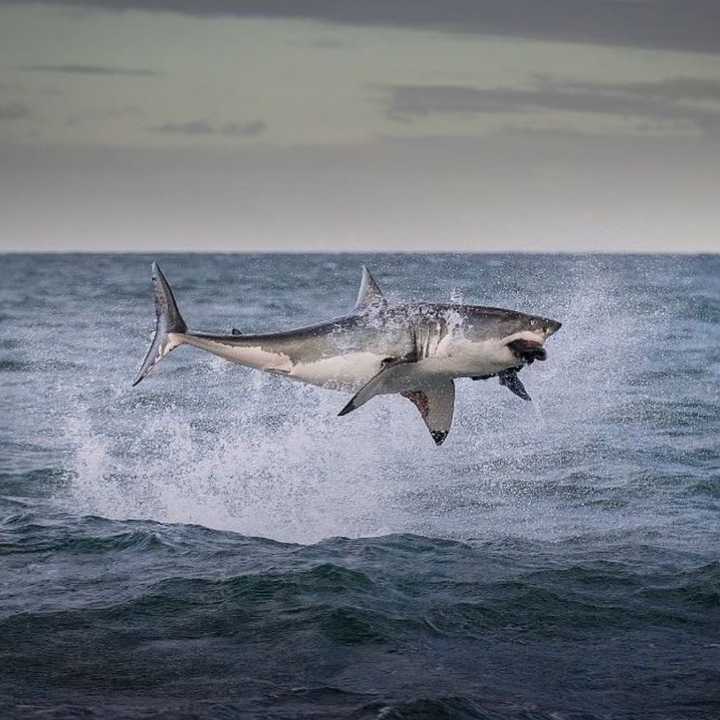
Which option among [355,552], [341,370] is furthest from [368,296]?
[355,552]

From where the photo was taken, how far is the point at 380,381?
12.8 meters

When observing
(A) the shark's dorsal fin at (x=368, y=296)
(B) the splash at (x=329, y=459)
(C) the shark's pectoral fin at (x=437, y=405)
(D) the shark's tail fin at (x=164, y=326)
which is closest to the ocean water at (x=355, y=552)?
(B) the splash at (x=329, y=459)

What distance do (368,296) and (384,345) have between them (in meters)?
0.67

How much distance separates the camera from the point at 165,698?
1044 cm

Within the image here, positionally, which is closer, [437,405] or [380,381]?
[380,381]

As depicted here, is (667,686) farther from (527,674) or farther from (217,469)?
(217,469)

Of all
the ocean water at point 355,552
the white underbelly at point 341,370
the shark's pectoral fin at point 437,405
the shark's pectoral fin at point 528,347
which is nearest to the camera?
the ocean water at point 355,552

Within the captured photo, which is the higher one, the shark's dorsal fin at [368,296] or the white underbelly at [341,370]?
the shark's dorsal fin at [368,296]

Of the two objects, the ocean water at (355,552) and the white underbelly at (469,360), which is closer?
the ocean water at (355,552)

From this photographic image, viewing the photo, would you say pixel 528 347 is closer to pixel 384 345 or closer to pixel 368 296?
pixel 384 345

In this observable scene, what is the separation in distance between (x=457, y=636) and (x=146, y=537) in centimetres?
456

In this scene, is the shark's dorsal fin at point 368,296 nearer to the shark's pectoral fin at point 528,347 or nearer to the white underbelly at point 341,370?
the white underbelly at point 341,370

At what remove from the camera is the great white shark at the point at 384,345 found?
12.7 metres

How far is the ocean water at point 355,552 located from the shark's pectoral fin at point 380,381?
1.84m
